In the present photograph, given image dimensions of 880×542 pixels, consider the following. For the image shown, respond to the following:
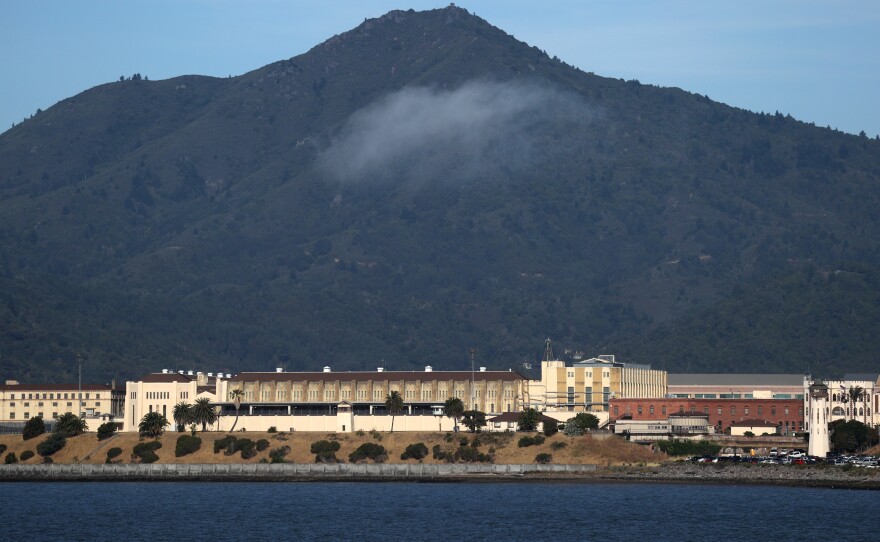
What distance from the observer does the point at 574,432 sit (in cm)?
19362

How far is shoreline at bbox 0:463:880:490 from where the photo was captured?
6890 inches

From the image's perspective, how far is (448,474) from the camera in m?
187

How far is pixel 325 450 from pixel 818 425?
5656cm

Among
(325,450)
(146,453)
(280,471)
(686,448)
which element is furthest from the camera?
(146,453)

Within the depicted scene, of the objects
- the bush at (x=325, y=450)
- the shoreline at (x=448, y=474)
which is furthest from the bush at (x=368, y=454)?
the shoreline at (x=448, y=474)

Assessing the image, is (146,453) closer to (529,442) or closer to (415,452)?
(415,452)

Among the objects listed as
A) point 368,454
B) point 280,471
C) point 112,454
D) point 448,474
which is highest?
point 368,454

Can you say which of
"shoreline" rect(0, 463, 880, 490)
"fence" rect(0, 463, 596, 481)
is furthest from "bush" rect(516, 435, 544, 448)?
"fence" rect(0, 463, 596, 481)

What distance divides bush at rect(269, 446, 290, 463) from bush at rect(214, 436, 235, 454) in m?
5.54

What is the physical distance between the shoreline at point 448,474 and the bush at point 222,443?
20.3ft

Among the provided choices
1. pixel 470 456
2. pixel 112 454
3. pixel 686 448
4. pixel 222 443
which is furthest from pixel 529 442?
pixel 112 454

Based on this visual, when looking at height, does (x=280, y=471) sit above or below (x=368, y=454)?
below

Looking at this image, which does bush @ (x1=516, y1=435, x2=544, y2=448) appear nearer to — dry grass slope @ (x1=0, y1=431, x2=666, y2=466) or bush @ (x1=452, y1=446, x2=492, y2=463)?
dry grass slope @ (x1=0, y1=431, x2=666, y2=466)

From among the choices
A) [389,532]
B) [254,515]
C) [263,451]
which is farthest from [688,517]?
[263,451]
